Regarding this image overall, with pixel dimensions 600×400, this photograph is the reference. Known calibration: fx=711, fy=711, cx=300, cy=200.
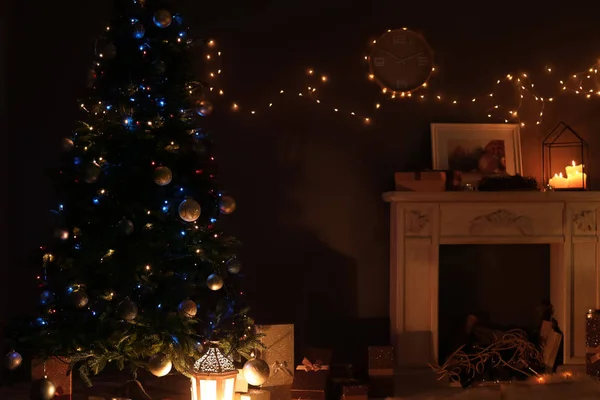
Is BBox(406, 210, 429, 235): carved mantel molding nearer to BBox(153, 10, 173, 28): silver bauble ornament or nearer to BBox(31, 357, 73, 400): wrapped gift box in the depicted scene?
BBox(153, 10, 173, 28): silver bauble ornament

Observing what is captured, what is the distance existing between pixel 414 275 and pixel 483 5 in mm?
1769

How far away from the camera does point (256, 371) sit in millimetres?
3543

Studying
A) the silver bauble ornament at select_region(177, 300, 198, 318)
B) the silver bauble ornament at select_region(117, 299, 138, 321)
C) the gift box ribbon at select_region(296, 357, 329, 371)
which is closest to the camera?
the silver bauble ornament at select_region(117, 299, 138, 321)

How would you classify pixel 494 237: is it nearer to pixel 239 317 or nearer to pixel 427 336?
pixel 427 336

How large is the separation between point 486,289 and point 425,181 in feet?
2.97

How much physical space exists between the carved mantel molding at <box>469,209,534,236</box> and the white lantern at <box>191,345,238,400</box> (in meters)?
1.70

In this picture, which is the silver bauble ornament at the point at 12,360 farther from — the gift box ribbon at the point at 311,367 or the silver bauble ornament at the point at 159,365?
the gift box ribbon at the point at 311,367

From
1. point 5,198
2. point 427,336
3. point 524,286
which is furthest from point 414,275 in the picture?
point 5,198

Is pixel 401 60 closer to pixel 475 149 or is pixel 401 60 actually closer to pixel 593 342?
pixel 475 149

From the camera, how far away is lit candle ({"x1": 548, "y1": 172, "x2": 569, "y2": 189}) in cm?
438

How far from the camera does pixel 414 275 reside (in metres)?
4.22

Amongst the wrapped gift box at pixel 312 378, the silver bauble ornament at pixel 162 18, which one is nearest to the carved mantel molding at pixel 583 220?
the wrapped gift box at pixel 312 378

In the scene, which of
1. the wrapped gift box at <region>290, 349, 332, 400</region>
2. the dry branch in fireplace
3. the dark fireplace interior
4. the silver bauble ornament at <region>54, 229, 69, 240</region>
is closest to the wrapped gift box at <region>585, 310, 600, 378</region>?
the dry branch in fireplace

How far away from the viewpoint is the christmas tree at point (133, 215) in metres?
3.32
